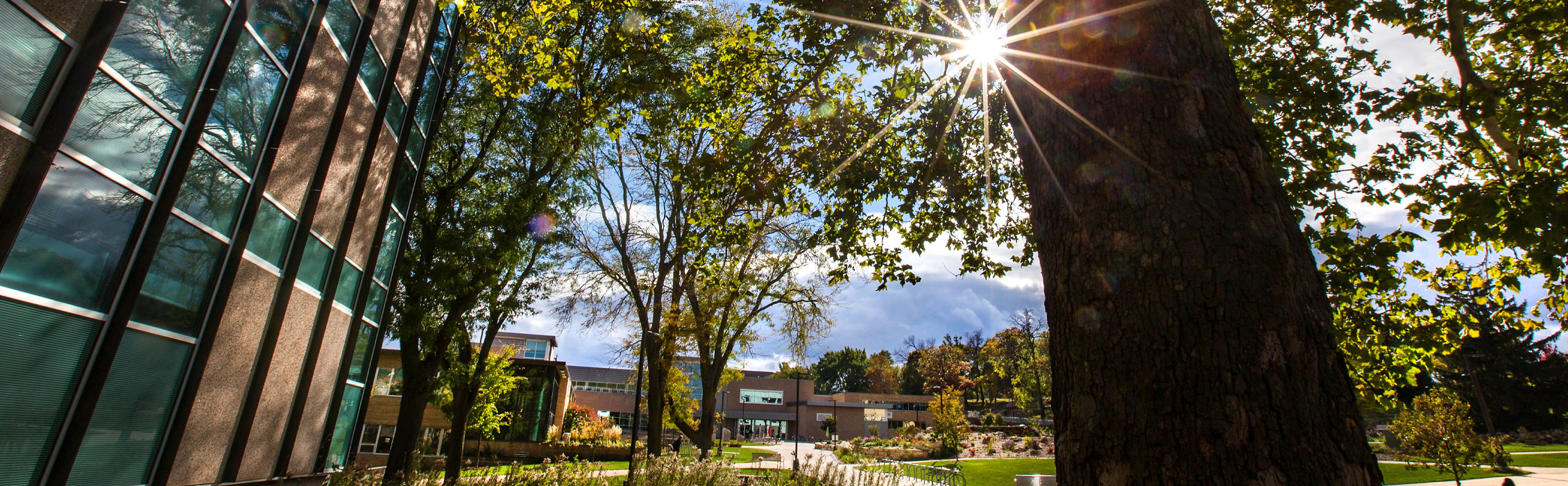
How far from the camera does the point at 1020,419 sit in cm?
5762

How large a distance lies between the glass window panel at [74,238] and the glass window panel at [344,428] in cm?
511

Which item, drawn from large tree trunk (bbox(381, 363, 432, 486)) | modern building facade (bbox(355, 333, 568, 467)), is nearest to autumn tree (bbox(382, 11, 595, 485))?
large tree trunk (bbox(381, 363, 432, 486))

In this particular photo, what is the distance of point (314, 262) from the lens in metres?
8.61

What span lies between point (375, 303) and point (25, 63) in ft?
24.5

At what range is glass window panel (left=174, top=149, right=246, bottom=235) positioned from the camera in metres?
6.14

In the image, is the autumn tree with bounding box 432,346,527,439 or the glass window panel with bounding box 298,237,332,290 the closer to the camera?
the glass window panel with bounding box 298,237,332,290

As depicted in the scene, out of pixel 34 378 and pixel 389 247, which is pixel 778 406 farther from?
pixel 34 378

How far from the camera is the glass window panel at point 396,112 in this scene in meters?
10.4

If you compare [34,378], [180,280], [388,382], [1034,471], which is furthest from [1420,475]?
[388,382]

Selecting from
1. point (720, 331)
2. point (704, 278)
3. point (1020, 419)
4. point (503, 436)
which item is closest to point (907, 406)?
point (1020, 419)

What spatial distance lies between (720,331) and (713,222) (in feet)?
41.3

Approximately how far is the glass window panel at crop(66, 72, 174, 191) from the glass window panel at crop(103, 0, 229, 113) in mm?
159

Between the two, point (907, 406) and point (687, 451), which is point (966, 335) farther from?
point (687, 451)

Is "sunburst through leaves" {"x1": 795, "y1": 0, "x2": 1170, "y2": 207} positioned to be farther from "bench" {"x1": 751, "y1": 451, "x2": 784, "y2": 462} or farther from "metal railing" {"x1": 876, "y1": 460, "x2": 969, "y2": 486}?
"bench" {"x1": 751, "y1": 451, "x2": 784, "y2": 462}
